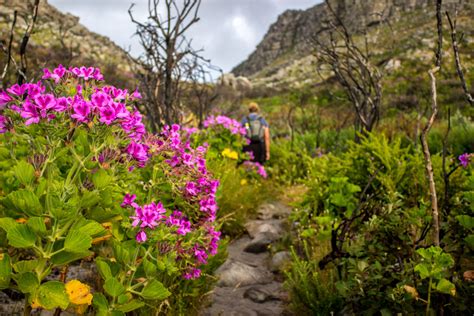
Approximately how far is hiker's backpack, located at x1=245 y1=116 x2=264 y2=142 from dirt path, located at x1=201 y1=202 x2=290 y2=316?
2.60 metres

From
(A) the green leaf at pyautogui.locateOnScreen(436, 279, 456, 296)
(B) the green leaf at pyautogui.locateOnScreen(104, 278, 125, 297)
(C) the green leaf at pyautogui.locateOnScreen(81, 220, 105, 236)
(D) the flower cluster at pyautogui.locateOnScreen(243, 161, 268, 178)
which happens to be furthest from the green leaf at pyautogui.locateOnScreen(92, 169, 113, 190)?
(D) the flower cluster at pyautogui.locateOnScreen(243, 161, 268, 178)

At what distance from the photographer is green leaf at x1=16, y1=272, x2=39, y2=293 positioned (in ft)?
4.56

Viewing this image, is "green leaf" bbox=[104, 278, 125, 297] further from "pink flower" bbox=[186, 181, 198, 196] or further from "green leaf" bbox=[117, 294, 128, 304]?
"pink flower" bbox=[186, 181, 198, 196]

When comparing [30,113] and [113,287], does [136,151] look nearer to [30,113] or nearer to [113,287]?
[30,113]

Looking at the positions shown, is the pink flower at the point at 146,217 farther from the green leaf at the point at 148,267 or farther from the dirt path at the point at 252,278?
the dirt path at the point at 252,278

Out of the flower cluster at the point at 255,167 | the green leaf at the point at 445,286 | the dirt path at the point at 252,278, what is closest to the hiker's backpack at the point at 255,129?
the flower cluster at the point at 255,167

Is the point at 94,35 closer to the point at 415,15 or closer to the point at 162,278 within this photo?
the point at 415,15

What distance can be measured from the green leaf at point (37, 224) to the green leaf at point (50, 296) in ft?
0.65

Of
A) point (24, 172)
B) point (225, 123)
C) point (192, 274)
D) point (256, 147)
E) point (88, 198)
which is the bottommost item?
point (192, 274)

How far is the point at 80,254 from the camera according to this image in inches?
56.9

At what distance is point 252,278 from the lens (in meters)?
3.80

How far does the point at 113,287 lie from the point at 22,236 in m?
0.39

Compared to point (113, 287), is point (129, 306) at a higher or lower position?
lower

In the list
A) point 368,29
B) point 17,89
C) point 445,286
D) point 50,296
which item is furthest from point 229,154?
point 368,29
